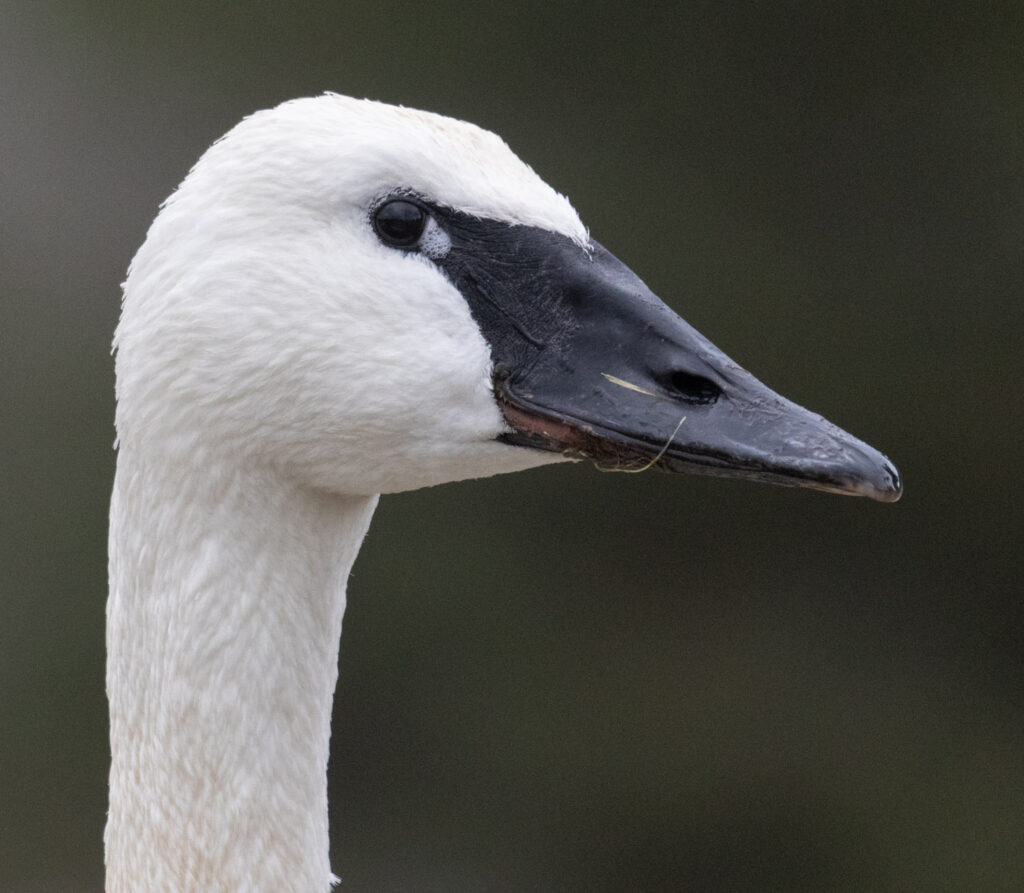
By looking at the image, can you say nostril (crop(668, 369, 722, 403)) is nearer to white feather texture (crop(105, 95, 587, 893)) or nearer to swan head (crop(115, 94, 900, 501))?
swan head (crop(115, 94, 900, 501))

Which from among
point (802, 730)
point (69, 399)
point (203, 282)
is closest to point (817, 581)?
point (802, 730)

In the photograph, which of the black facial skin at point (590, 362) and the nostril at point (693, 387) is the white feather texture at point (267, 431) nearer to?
the black facial skin at point (590, 362)

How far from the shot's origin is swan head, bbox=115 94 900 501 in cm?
145

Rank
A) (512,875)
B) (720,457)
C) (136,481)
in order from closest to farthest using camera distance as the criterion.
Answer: (720,457) → (136,481) → (512,875)

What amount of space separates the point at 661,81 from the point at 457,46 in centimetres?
67

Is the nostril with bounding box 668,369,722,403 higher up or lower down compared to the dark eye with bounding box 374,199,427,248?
lower down

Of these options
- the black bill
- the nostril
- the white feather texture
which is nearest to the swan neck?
the white feather texture

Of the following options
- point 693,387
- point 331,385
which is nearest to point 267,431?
point 331,385

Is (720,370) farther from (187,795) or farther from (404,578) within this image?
(404,578)

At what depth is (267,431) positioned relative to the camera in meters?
1.49

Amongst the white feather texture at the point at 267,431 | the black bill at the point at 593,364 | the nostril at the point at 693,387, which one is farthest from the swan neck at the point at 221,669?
the nostril at the point at 693,387

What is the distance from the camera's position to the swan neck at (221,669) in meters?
1.56

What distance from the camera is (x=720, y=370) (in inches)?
58.8

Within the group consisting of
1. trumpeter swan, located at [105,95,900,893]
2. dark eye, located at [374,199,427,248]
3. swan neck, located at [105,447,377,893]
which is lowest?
swan neck, located at [105,447,377,893]
